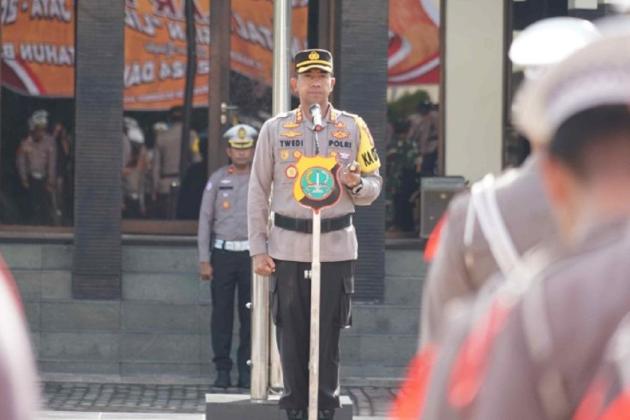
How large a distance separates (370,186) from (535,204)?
4.57 metres

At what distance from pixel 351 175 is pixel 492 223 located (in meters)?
4.41

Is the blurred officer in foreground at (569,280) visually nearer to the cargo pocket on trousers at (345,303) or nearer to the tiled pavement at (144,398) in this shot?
the cargo pocket on trousers at (345,303)

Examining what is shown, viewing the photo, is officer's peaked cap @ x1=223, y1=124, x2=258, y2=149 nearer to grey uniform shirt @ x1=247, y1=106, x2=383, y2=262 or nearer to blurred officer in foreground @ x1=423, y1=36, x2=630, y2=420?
grey uniform shirt @ x1=247, y1=106, x2=383, y2=262

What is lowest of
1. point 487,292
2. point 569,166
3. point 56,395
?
point 56,395

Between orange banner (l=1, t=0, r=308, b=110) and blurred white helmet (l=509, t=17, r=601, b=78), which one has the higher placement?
orange banner (l=1, t=0, r=308, b=110)

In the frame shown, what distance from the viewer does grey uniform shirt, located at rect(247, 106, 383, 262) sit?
8703mm

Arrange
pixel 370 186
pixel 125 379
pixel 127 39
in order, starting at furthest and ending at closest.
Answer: pixel 127 39
pixel 125 379
pixel 370 186

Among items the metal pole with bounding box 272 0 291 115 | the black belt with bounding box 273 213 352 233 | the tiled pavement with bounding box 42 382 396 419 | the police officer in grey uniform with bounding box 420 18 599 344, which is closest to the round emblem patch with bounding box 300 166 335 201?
the black belt with bounding box 273 213 352 233

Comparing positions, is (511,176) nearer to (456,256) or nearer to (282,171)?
(456,256)

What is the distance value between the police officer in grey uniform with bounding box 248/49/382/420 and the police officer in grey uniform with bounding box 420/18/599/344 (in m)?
4.31

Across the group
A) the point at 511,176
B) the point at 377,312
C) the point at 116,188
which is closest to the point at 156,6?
the point at 116,188

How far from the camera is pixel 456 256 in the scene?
4191 millimetres

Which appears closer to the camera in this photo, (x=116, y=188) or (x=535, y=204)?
(x=535, y=204)

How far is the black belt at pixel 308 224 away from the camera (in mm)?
8672
